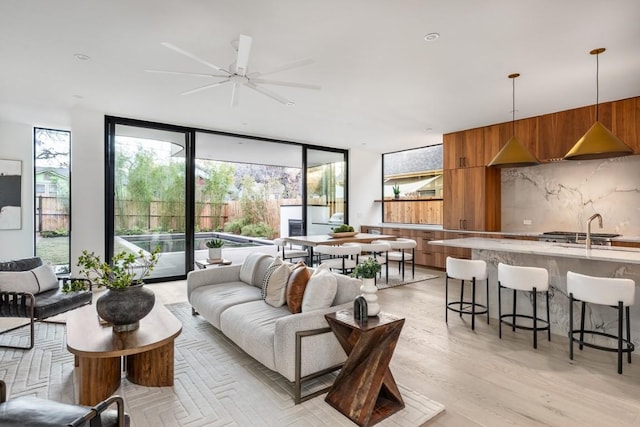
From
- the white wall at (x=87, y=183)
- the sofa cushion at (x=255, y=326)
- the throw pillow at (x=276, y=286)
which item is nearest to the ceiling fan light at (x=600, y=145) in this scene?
the throw pillow at (x=276, y=286)

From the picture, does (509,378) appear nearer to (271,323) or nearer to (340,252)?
(271,323)

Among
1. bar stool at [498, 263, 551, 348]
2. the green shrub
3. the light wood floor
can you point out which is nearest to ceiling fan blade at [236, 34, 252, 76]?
the light wood floor

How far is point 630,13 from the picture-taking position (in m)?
2.69

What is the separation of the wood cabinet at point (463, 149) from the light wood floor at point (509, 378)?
3.63 m

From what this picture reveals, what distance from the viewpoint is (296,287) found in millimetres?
2957

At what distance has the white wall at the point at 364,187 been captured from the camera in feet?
28.5

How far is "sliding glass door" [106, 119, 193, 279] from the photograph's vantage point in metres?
5.59

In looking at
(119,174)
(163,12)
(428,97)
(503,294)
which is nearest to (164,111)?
(119,174)

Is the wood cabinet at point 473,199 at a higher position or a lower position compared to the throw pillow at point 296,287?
higher

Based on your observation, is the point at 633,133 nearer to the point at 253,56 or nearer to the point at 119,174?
the point at 253,56

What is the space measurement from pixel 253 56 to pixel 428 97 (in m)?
2.51

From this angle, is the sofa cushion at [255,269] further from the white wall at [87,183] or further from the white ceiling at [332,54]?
the white wall at [87,183]

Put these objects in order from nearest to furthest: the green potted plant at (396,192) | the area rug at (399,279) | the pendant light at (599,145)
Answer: the pendant light at (599,145) → the area rug at (399,279) → the green potted plant at (396,192)

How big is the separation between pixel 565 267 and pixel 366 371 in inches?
106
